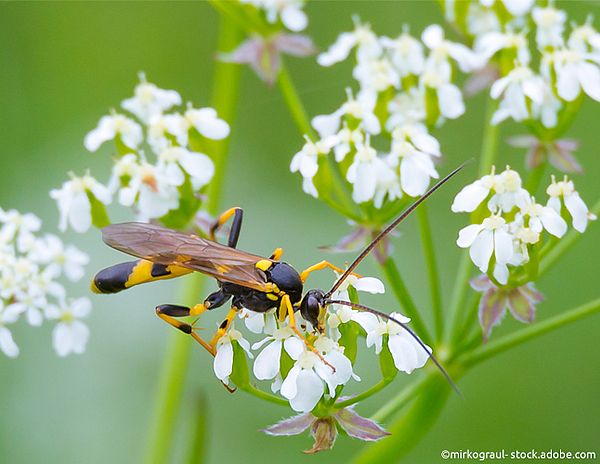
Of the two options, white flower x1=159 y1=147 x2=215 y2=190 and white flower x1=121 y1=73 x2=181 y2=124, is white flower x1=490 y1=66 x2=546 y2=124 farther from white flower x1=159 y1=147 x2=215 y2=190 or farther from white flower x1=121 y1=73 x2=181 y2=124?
white flower x1=121 y1=73 x2=181 y2=124

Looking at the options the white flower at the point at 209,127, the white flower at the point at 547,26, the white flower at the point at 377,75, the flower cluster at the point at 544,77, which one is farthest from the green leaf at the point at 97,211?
the white flower at the point at 547,26

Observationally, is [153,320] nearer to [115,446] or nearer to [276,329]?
[115,446]

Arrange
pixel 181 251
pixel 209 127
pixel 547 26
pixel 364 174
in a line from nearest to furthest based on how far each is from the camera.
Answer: pixel 181 251, pixel 364 174, pixel 209 127, pixel 547 26

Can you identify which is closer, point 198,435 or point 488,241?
point 488,241

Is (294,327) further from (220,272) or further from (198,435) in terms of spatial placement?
(198,435)

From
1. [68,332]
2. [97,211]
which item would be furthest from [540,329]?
[68,332]

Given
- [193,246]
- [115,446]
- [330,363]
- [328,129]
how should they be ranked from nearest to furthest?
1. [330,363]
2. [193,246]
3. [328,129]
4. [115,446]

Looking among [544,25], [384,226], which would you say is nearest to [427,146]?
[384,226]
